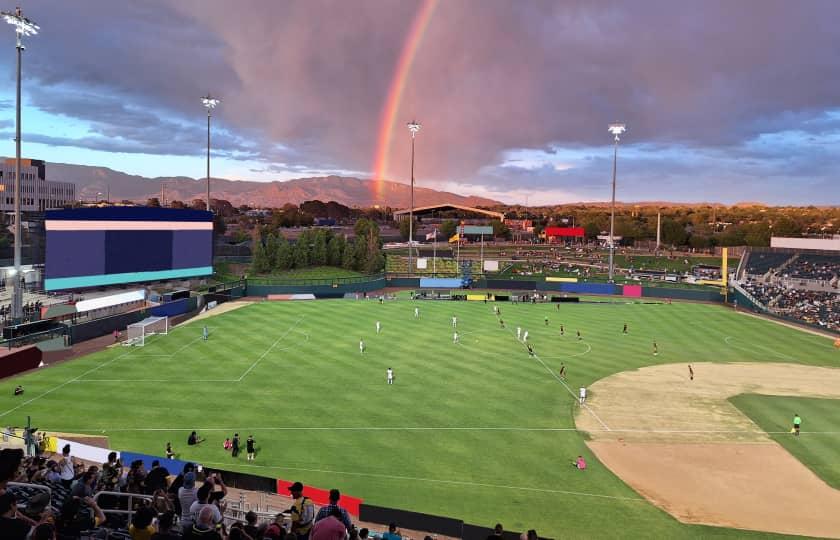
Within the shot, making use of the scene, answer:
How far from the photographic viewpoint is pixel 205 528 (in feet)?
27.5

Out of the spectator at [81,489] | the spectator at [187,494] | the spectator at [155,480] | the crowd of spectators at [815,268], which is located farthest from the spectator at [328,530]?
the crowd of spectators at [815,268]

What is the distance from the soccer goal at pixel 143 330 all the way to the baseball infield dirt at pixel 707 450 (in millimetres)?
34634

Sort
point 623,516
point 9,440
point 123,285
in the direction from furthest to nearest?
point 123,285 < point 9,440 < point 623,516

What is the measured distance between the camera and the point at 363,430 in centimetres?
2994

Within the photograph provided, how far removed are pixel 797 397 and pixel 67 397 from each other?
43.7 metres

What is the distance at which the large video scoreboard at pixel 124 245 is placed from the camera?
5362cm

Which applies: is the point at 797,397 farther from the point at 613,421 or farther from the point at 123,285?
the point at 123,285

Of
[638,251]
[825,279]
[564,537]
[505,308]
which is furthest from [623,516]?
[638,251]

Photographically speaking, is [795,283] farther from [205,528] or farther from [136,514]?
[136,514]

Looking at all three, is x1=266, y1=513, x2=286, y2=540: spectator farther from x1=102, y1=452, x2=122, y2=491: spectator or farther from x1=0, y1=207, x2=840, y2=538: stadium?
x1=102, y1=452, x2=122, y2=491: spectator

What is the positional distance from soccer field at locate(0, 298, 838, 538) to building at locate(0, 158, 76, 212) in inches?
4873

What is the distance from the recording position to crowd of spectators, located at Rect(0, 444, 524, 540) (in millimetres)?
7543

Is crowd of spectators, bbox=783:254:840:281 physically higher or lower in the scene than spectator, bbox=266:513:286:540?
higher

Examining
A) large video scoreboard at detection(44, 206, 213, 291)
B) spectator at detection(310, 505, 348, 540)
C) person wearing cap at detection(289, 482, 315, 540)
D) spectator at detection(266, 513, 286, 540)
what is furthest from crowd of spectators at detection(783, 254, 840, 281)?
spectator at detection(266, 513, 286, 540)
